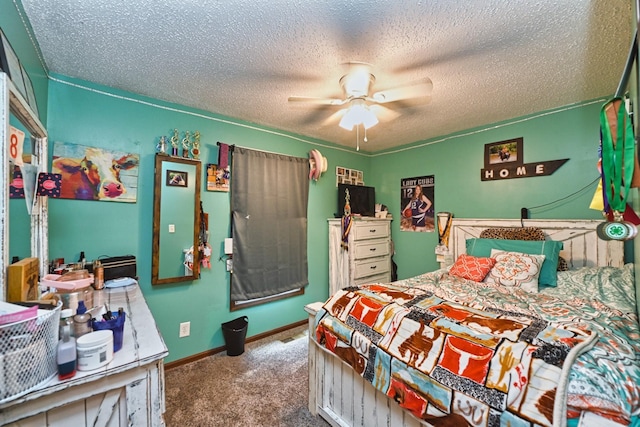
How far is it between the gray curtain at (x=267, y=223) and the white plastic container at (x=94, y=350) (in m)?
1.89

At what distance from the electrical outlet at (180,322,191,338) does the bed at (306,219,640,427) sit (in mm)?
1413

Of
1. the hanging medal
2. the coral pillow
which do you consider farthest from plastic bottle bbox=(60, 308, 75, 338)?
the hanging medal

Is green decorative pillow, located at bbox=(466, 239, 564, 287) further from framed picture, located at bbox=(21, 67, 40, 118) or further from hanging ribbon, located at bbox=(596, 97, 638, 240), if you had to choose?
framed picture, located at bbox=(21, 67, 40, 118)

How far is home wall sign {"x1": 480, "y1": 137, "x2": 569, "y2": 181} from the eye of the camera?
8.61ft

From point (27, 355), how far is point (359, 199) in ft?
11.2

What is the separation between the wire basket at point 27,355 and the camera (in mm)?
685

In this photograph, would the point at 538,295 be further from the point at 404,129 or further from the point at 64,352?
the point at 64,352

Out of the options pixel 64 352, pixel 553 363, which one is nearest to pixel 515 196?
pixel 553 363

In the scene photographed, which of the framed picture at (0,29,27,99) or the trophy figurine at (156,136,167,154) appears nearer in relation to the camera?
the framed picture at (0,29,27,99)

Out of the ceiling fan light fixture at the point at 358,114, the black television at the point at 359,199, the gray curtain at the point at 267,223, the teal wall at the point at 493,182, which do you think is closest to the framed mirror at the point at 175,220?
the gray curtain at the point at 267,223

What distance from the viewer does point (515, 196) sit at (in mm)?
2799

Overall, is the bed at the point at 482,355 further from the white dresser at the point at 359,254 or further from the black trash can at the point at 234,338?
the white dresser at the point at 359,254

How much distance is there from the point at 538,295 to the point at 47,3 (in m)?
3.47

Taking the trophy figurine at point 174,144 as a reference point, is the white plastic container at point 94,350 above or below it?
below
